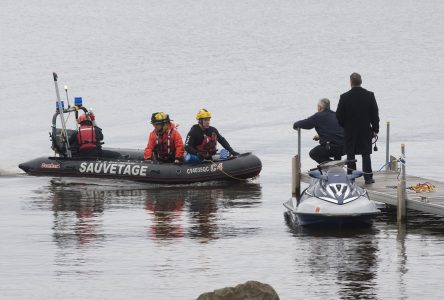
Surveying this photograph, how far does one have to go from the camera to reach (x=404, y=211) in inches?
801

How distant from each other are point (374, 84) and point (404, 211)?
4743 centimetres

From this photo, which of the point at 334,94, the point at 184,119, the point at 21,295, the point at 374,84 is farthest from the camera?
the point at 374,84

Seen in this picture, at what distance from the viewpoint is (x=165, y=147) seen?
2698 cm

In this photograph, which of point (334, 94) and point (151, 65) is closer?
Result: point (334, 94)

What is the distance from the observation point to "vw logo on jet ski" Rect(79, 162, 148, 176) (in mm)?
27070

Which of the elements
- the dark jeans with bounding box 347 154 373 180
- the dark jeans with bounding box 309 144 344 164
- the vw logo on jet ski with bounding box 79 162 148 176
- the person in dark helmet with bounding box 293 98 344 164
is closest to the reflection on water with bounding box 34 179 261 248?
the vw logo on jet ski with bounding box 79 162 148 176

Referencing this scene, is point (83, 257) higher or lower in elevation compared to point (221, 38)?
lower

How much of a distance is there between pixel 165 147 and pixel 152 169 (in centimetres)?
59

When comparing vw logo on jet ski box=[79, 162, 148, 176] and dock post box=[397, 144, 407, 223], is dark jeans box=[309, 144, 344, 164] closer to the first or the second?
dock post box=[397, 144, 407, 223]

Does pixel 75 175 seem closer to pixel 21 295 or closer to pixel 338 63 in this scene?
pixel 21 295

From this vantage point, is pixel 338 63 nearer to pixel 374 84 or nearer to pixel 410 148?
pixel 374 84

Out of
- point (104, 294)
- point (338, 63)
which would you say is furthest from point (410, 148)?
point (338, 63)

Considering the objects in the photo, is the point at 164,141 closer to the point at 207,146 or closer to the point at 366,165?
the point at 207,146

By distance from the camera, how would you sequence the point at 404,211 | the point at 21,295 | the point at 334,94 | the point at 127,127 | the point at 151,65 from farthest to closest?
the point at 151,65 < the point at 334,94 < the point at 127,127 < the point at 404,211 < the point at 21,295
